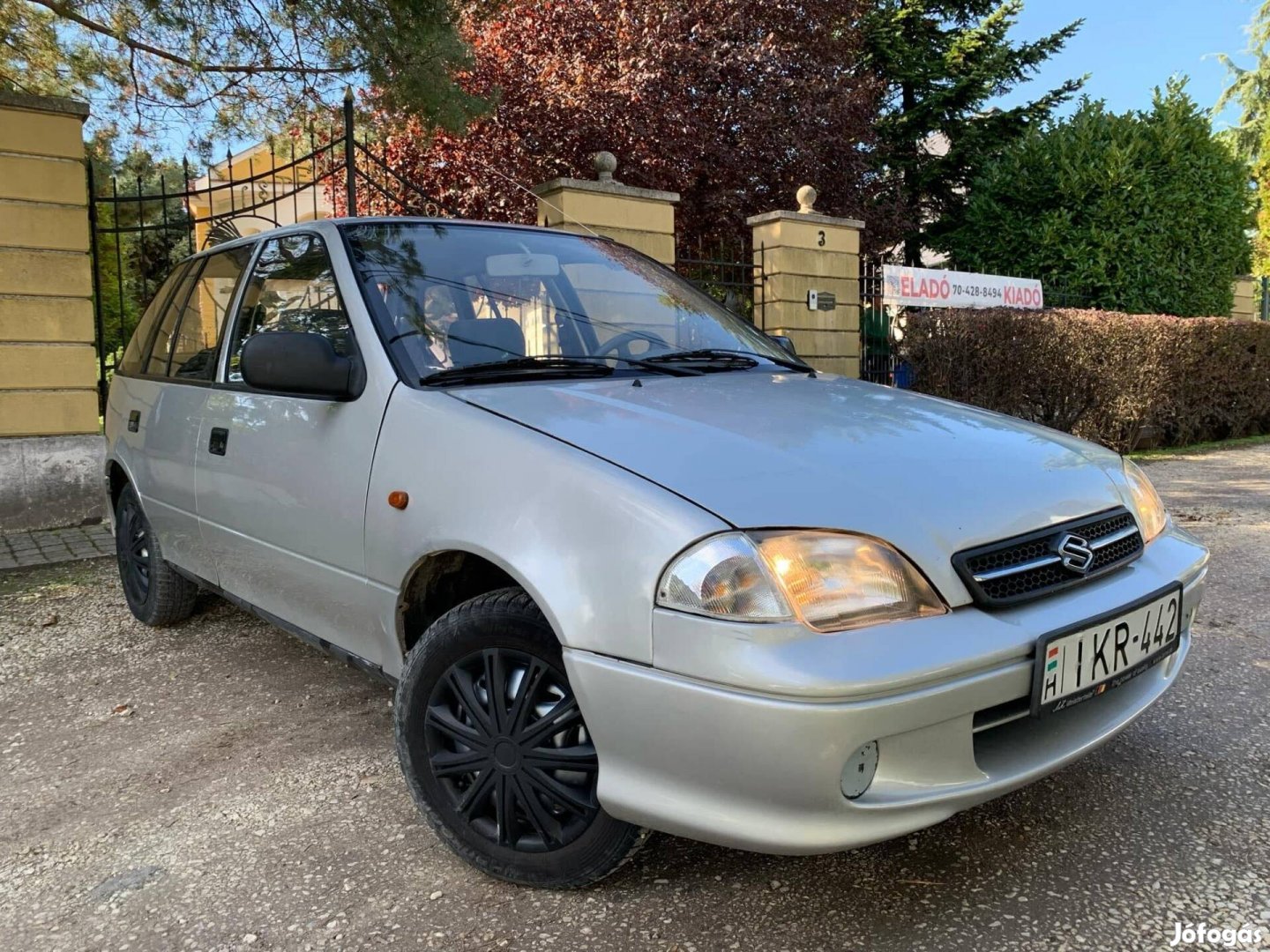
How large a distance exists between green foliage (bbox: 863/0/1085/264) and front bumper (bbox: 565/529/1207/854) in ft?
48.7

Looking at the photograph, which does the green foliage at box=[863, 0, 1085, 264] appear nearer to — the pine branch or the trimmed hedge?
the trimmed hedge

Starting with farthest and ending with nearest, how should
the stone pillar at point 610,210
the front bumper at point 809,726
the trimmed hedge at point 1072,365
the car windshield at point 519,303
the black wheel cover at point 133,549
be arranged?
the trimmed hedge at point 1072,365 → the stone pillar at point 610,210 → the black wheel cover at point 133,549 → the car windshield at point 519,303 → the front bumper at point 809,726

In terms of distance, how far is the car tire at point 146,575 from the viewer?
155 inches

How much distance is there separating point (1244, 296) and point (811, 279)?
→ 34.6 feet

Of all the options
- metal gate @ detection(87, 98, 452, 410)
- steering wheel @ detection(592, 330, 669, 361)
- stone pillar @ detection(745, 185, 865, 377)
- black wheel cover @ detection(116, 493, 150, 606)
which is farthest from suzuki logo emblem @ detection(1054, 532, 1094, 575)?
stone pillar @ detection(745, 185, 865, 377)

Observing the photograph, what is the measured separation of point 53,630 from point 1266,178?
29.2 m

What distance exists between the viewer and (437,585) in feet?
7.79

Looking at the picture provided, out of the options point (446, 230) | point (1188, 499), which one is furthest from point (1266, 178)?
point (446, 230)

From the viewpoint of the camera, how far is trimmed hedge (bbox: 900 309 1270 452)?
9.55 meters

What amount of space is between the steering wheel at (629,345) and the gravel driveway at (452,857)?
4.47 feet

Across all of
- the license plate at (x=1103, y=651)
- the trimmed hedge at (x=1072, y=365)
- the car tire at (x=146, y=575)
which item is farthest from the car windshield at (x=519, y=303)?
the trimmed hedge at (x=1072, y=365)

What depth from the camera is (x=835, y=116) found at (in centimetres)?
1279

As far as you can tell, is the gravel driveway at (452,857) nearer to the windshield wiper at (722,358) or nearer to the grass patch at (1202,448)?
the windshield wiper at (722,358)

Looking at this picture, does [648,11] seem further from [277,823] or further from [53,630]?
[277,823]
